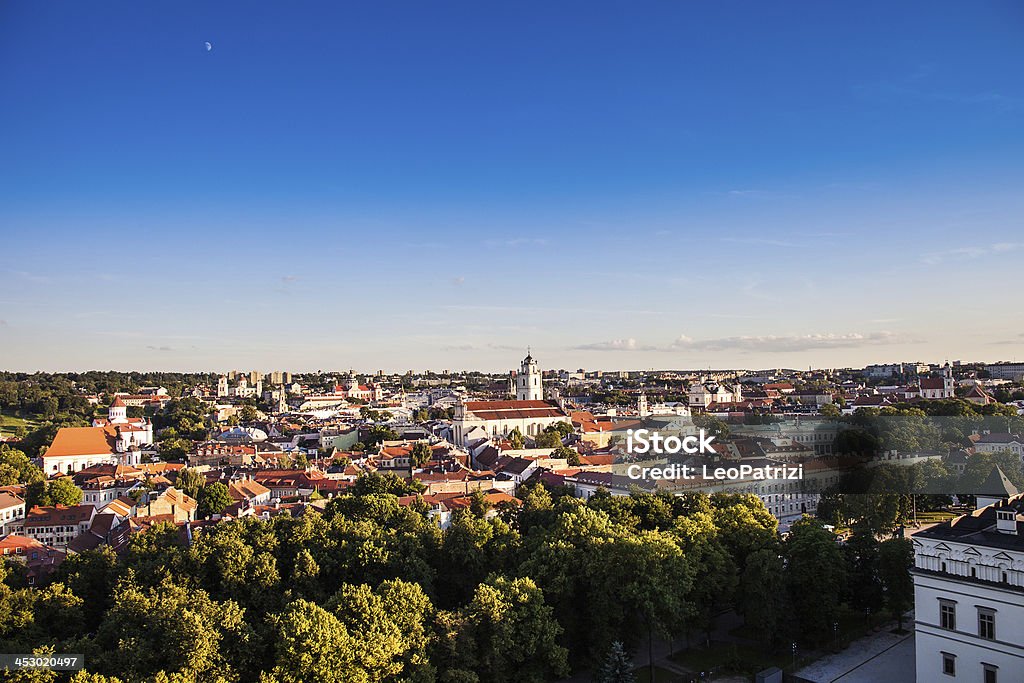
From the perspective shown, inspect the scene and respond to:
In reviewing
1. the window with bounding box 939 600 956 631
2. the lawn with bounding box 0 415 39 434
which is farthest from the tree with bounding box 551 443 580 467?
the lawn with bounding box 0 415 39 434

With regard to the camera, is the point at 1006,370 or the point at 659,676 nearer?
the point at 659,676

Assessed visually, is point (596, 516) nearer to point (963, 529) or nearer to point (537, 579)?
point (537, 579)

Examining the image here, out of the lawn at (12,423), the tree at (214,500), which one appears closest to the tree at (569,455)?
the tree at (214,500)

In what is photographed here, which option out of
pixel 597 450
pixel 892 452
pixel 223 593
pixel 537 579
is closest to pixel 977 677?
pixel 537 579

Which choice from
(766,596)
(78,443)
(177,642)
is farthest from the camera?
(78,443)

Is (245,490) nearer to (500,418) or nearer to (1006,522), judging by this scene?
(500,418)

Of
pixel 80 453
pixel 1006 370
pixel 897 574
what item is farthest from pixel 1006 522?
pixel 1006 370
